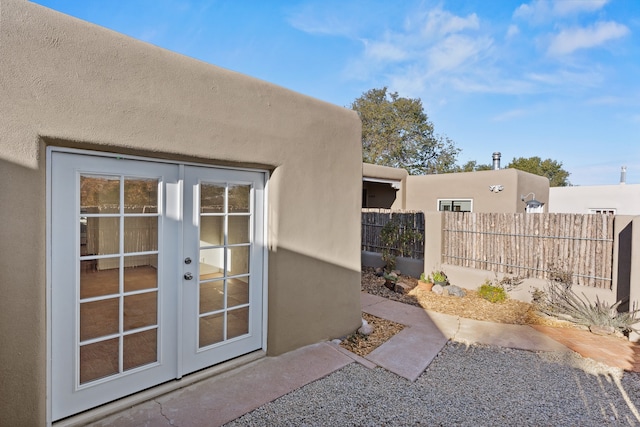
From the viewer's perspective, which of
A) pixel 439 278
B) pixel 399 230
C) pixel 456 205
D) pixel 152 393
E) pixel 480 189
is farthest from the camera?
pixel 456 205

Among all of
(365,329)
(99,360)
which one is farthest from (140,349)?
(365,329)

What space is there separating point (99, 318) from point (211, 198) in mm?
1565

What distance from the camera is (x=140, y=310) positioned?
317cm

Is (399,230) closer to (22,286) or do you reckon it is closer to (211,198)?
(211,198)

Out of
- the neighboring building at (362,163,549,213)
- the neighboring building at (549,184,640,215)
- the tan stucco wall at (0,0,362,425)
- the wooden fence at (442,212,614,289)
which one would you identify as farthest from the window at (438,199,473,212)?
the tan stucco wall at (0,0,362,425)

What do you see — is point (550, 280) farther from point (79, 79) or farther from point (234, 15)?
point (234, 15)

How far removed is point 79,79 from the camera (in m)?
2.61

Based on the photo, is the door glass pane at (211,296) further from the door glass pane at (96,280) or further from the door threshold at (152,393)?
the door glass pane at (96,280)

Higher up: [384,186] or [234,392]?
[384,186]

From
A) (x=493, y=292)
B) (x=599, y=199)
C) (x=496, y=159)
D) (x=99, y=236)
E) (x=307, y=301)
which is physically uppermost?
(x=496, y=159)

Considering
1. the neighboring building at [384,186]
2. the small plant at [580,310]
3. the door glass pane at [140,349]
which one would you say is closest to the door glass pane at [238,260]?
the door glass pane at [140,349]

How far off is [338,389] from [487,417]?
4.92 feet

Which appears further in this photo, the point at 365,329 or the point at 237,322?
the point at 365,329

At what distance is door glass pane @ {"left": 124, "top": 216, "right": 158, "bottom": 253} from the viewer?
10.1 ft
